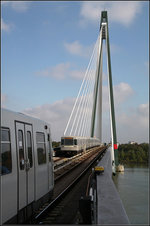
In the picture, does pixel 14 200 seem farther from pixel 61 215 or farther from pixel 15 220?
pixel 61 215

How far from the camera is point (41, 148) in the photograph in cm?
709

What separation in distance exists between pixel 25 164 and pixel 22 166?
16 centimetres

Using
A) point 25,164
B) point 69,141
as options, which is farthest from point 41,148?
point 69,141

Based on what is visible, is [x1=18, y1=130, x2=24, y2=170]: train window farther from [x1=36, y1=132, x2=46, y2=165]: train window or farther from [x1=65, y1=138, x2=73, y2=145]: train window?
[x1=65, y1=138, x2=73, y2=145]: train window

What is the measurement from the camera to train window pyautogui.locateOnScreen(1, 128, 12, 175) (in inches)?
183

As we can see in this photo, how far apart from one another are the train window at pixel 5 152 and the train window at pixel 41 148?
1854 millimetres

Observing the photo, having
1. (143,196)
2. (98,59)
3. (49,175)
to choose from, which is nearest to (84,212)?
(49,175)

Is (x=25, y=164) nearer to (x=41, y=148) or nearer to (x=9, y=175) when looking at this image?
(x=9, y=175)

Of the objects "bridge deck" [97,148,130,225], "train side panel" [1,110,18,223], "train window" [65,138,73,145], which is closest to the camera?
"train side panel" [1,110,18,223]

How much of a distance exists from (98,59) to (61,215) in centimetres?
3940

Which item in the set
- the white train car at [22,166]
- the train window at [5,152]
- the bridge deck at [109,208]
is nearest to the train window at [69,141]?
the bridge deck at [109,208]

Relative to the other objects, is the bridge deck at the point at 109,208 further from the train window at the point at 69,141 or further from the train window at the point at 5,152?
the train window at the point at 69,141

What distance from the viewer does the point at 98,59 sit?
1753 inches

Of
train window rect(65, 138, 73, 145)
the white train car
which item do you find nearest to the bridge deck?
the white train car
